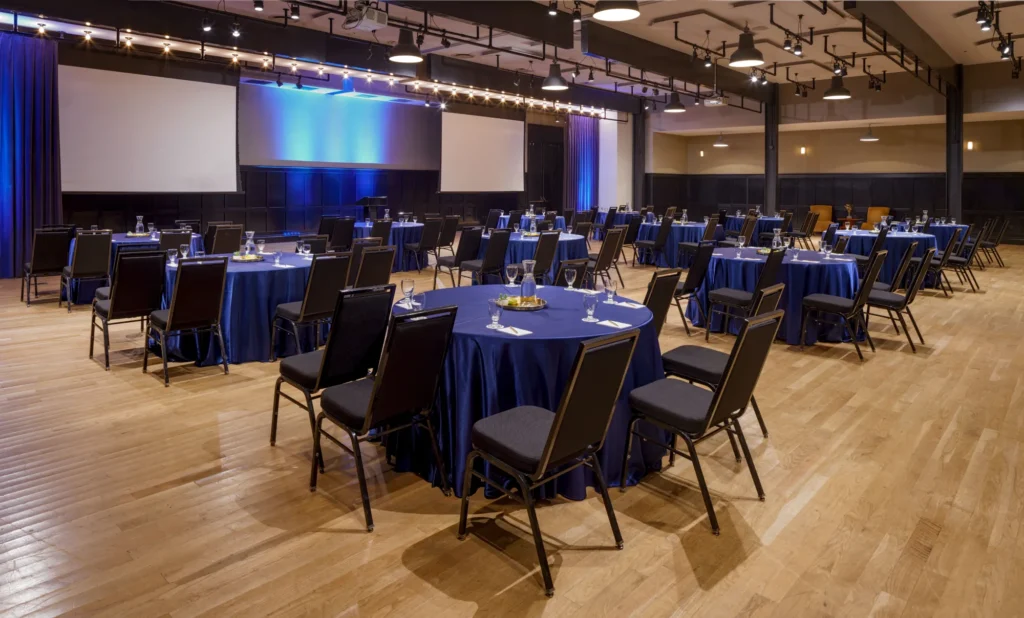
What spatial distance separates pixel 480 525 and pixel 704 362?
152 centimetres

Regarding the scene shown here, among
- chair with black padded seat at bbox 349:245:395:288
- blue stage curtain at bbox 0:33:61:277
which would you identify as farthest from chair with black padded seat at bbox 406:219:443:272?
blue stage curtain at bbox 0:33:61:277

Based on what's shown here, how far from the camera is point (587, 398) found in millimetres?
2551

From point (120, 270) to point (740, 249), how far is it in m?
5.69

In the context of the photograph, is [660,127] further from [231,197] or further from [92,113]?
[92,113]

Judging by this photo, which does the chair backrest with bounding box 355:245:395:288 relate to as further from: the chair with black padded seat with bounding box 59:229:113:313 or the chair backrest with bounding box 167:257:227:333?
the chair with black padded seat with bounding box 59:229:113:313

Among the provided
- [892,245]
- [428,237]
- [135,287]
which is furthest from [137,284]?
[892,245]

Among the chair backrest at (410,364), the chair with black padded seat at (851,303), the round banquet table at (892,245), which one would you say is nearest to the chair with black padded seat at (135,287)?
the chair backrest at (410,364)

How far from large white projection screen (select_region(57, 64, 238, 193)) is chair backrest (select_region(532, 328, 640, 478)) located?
1093 centimetres

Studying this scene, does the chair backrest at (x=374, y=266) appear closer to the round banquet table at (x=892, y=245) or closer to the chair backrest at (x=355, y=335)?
the chair backrest at (x=355, y=335)

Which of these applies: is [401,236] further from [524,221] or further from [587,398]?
[587,398]

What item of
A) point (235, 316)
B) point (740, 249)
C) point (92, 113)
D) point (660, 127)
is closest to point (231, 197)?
point (92, 113)

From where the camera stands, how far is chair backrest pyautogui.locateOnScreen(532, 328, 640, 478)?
8.02ft

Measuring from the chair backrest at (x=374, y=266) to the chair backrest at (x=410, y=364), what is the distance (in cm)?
280

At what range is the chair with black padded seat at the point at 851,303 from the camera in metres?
5.79
